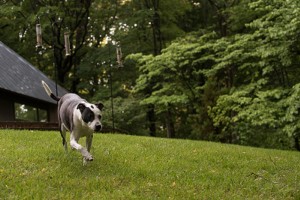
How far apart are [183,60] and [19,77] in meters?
9.49

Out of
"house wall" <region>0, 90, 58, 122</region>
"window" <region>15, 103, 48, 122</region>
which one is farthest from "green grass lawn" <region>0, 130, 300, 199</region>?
"window" <region>15, 103, 48, 122</region>

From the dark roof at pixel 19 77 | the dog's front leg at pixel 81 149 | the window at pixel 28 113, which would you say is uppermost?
the dark roof at pixel 19 77

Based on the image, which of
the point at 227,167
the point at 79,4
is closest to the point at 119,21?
the point at 79,4

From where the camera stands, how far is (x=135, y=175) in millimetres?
8805

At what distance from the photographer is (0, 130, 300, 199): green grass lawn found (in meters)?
7.56

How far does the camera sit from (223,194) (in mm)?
8117

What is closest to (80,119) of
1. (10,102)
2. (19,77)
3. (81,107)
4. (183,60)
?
(81,107)

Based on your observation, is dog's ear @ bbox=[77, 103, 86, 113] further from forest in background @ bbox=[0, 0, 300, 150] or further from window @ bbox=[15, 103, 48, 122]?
window @ bbox=[15, 103, 48, 122]

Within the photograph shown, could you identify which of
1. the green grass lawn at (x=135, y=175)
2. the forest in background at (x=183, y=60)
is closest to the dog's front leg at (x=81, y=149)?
the green grass lawn at (x=135, y=175)

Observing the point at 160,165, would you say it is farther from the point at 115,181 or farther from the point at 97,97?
the point at 97,97

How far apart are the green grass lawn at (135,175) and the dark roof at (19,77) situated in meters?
10.9

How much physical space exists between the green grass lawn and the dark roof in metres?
10.9

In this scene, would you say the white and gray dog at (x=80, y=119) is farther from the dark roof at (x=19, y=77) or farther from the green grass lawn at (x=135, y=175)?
the dark roof at (x=19, y=77)

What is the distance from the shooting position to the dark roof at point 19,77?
22.5 metres
